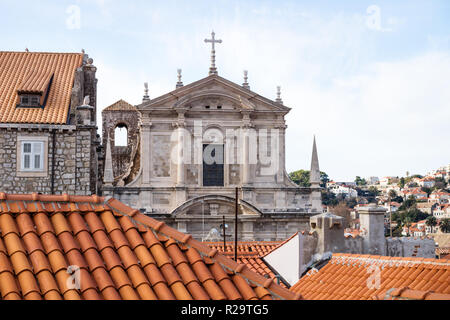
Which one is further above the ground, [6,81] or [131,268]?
[6,81]

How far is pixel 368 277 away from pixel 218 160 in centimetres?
2098

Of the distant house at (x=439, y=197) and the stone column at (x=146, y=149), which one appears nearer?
the stone column at (x=146, y=149)

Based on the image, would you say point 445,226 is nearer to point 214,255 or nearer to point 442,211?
point 442,211

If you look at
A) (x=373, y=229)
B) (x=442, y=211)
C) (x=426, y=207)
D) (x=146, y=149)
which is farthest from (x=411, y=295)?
(x=426, y=207)

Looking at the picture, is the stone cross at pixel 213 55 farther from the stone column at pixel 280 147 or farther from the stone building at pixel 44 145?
the stone building at pixel 44 145

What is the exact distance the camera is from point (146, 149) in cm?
3070

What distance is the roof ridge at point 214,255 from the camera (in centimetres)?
630

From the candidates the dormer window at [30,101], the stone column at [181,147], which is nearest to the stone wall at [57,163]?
the dormer window at [30,101]

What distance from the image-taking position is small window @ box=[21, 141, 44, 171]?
Result: 75.1 ft

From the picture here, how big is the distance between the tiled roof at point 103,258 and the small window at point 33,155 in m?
16.8

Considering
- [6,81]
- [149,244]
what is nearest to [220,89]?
[6,81]

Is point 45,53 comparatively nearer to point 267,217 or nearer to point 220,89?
point 220,89

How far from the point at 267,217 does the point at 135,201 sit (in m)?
6.45
